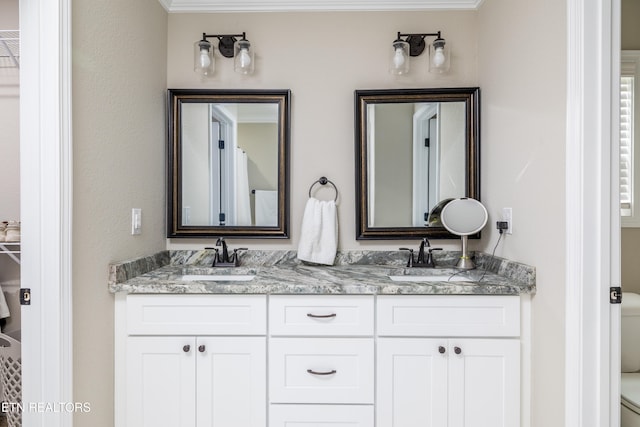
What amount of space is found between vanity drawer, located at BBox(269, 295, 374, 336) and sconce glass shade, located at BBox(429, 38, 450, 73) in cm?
137

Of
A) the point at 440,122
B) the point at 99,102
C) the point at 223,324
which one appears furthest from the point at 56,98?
the point at 440,122

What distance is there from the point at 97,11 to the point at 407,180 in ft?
5.45

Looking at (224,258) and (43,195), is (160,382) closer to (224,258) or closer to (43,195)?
(224,258)

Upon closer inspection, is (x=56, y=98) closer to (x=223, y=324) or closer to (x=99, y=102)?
(x=99, y=102)

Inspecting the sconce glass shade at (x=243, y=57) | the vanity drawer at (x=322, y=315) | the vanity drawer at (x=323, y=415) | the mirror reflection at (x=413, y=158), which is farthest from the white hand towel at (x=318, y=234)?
the sconce glass shade at (x=243, y=57)

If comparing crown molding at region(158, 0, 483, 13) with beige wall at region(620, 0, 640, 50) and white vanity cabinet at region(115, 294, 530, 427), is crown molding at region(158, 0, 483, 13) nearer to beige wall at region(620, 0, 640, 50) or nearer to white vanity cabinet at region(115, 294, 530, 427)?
beige wall at region(620, 0, 640, 50)

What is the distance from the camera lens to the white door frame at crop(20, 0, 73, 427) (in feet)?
4.38

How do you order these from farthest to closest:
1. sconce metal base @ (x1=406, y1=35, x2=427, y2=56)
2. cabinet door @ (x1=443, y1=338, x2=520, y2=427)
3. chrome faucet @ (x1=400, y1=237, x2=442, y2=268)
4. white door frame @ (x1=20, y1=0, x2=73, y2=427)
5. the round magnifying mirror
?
sconce metal base @ (x1=406, y1=35, x2=427, y2=56) < chrome faucet @ (x1=400, y1=237, x2=442, y2=268) < the round magnifying mirror < cabinet door @ (x1=443, y1=338, x2=520, y2=427) < white door frame @ (x1=20, y1=0, x2=73, y2=427)

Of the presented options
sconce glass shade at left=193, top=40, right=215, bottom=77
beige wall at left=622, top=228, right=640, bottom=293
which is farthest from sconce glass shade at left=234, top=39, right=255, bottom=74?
beige wall at left=622, top=228, right=640, bottom=293

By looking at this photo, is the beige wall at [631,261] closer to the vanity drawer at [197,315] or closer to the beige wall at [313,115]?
the beige wall at [313,115]

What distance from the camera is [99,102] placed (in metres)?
1.58

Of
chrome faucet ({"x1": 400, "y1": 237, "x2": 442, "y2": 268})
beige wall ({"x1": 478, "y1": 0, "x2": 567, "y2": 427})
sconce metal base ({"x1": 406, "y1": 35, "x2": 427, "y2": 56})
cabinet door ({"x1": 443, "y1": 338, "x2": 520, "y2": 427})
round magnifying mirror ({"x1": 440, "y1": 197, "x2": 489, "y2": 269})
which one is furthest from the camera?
sconce metal base ({"x1": 406, "y1": 35, "x2": 427, "y2": 56})

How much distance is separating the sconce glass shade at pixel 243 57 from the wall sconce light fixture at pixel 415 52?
806 millimetres

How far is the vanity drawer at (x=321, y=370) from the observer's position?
5.47 feet
